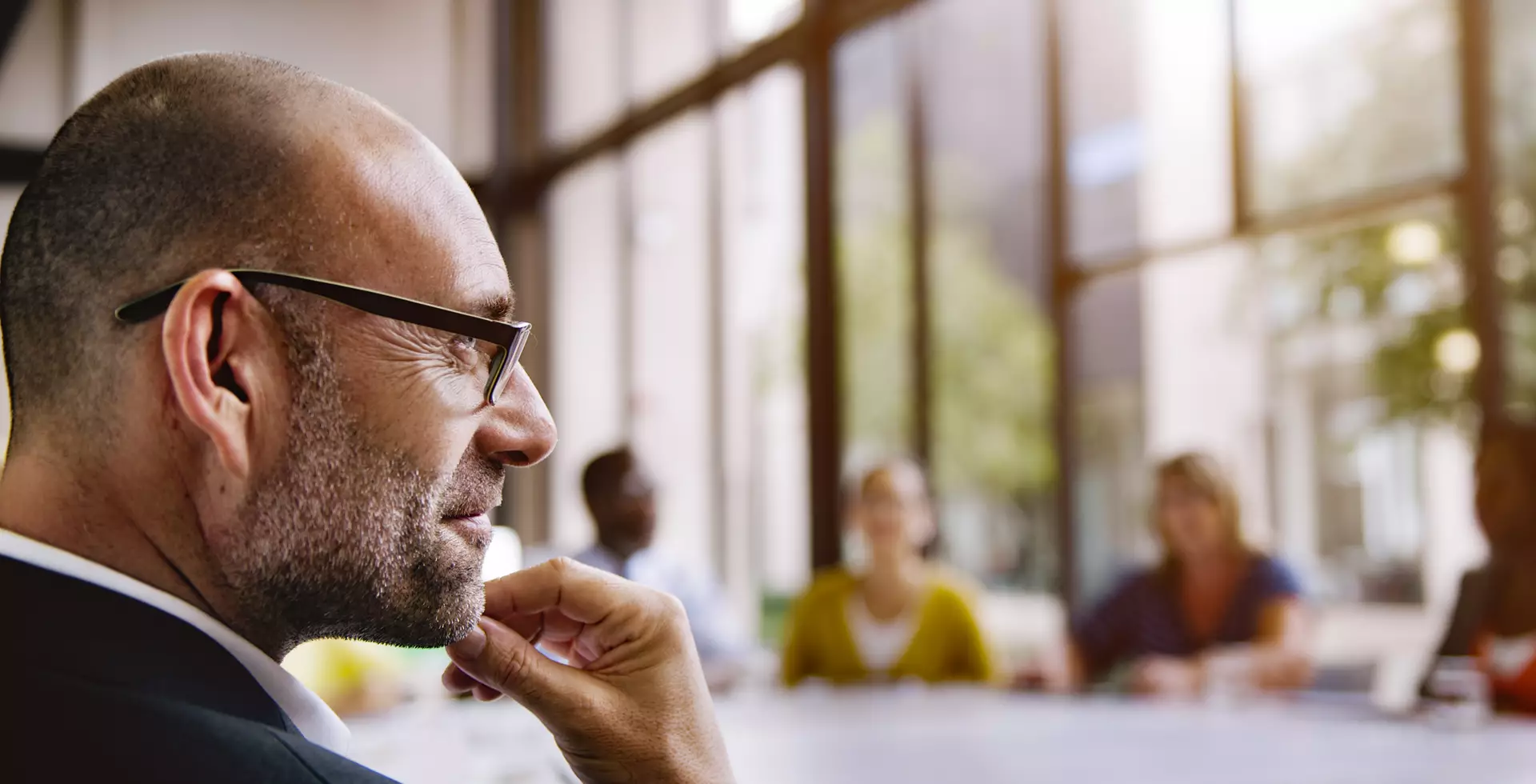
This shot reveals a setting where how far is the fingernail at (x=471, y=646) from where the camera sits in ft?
3.03

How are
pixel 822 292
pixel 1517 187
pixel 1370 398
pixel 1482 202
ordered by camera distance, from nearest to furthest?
pixel 1482 202 → pixel 1517 187 → pixel 1370 398 → pixel 822 292

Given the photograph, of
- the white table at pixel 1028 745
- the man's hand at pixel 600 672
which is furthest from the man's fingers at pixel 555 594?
the white table at pixel 1028 745

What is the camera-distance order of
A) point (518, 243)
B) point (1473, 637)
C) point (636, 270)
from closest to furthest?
point (1473, 637)
point (636, 270)
point (518, 243)

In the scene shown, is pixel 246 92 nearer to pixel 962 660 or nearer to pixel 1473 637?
pixel 1473 637

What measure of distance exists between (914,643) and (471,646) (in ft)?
9.58

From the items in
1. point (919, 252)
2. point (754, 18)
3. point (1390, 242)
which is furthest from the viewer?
point (754, 18)

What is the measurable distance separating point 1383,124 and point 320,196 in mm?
4107

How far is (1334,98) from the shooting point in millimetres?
4395

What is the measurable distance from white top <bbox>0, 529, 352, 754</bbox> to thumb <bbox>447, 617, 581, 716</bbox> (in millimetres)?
109

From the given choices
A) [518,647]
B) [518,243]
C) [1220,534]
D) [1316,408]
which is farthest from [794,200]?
[518,647]

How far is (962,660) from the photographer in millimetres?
3752

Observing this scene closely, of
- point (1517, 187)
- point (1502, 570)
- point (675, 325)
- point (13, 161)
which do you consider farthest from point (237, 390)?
point (13, 161)

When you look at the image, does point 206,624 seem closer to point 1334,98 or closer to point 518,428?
point 518,428

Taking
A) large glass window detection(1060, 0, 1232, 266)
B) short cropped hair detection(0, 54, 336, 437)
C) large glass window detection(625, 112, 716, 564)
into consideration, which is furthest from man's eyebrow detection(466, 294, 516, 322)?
large glass window detection(625, 112, 716, 564)
